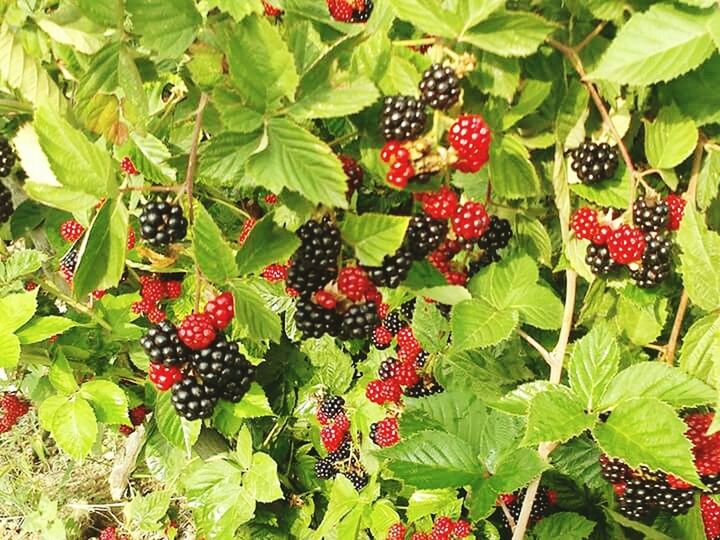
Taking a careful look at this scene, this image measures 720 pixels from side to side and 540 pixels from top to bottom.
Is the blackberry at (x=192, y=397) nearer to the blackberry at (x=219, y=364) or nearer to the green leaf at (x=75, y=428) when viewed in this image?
the blackberry at (x=219, y=364)

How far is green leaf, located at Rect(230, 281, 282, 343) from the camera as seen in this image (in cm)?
102

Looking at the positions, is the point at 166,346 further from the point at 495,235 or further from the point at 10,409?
the point at 10,409

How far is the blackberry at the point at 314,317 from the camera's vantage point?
108 cm

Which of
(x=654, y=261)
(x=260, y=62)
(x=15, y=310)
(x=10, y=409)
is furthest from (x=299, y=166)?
(x=10, y=409)

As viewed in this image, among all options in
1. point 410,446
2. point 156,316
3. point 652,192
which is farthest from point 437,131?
point 156,316

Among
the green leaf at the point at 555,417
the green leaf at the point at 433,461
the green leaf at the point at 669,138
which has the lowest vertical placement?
the green leaf at the point at 433,461

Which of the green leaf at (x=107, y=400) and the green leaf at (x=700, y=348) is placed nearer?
the green leaf at (x=700, y=348)

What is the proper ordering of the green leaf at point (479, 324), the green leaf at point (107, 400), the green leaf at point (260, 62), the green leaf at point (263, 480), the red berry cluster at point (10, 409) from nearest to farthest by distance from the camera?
the green leaf at point (260, 62), the green leaf at point (479, 324), the green leaf at point (107, 400), the green leaf at point (263, 480), the red berry cluster at point (10, 409)

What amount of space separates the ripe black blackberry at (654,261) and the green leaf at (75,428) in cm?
140

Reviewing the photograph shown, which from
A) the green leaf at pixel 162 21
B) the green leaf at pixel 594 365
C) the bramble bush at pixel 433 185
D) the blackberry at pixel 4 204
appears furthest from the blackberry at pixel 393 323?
the green leaf at pixel 162 21

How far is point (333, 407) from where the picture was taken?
2285 mm

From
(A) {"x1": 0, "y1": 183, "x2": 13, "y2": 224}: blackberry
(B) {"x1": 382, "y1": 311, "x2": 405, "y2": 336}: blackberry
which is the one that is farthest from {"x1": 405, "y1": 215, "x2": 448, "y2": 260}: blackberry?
(A) {"x1": 0, "y1": 183, "x2": 13, "y2": 224}: blackberry

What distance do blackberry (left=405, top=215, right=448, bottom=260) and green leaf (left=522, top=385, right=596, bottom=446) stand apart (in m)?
0.29

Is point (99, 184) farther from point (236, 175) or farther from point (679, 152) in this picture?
point (679, 152)
